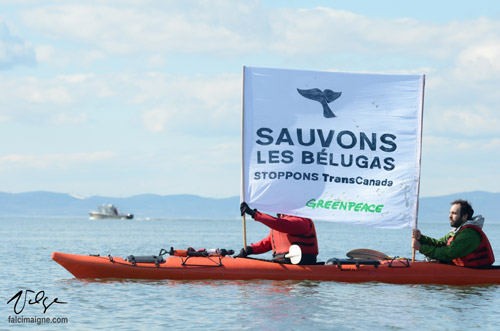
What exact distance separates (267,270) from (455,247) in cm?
412

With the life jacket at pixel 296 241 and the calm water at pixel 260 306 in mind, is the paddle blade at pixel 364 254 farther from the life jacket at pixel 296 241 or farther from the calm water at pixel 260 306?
the life jacket at pixel 296 241

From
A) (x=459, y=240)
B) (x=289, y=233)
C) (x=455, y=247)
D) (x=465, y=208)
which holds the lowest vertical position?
(x=455, y=247)

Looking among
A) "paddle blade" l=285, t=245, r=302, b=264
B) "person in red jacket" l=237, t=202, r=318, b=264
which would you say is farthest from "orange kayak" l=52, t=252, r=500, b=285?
"person in red jacket" l=237, t=202, r=318, b=264

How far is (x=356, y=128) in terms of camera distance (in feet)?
56.1

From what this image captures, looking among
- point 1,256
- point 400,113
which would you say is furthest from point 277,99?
point 1,256

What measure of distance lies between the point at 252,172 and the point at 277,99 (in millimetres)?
1759

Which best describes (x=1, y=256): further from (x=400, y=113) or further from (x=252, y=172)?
(x=400, y=113)
